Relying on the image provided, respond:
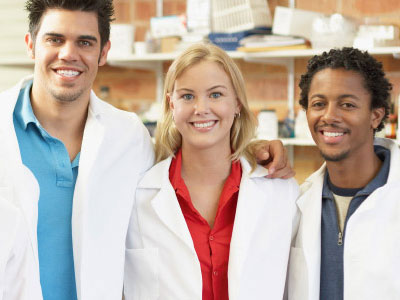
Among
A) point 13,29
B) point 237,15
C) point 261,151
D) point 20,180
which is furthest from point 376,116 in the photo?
point 13,29

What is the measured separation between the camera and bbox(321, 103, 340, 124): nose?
174 cm

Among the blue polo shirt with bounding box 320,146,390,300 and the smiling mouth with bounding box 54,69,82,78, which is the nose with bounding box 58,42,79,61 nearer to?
the smiling mouth with bounding box 54,69,82,78

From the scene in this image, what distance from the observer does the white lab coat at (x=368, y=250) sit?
165 centimetres

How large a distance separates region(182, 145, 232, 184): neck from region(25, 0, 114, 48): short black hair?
1.47 ft

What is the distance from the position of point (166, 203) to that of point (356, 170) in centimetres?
56

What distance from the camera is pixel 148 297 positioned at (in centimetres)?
179

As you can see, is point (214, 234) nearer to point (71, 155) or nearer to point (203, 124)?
point (203, 124)

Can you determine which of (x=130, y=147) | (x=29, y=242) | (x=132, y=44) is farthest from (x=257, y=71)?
(x=29, y=242)

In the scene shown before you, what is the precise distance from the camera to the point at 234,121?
2.00 m

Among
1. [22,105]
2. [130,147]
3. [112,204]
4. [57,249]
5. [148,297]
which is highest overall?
[22,105]

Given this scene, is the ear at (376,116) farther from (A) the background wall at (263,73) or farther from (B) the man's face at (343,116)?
(A) the background wall at (263,73)

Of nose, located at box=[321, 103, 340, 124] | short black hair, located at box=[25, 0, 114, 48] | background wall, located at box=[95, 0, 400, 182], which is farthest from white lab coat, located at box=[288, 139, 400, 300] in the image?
background wall, located at box=[95, 0, 400, 182]

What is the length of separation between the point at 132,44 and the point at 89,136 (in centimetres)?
155

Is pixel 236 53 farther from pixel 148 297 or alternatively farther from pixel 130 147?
pixel 148 297
